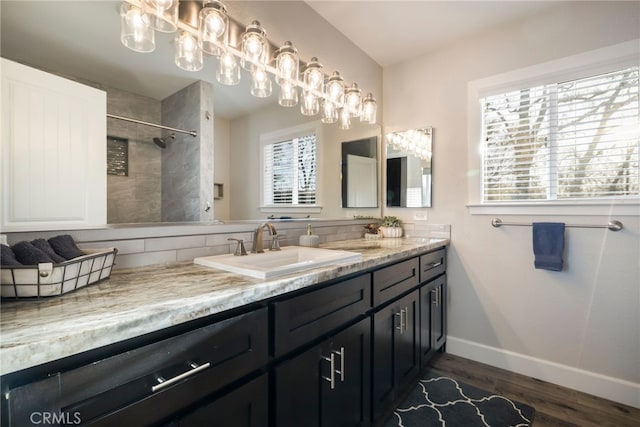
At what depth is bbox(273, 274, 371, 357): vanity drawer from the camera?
3.23ft

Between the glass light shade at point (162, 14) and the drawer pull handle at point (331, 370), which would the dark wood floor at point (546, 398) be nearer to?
the drawer pull handle at point (331, 370)

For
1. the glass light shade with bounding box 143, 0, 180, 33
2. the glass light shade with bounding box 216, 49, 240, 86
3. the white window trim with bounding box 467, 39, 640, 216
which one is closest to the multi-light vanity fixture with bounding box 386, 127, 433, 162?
the white window trim with bounding box 467, 39, 640, 216

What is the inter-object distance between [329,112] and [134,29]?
1303 mm

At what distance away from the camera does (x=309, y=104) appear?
2012mm

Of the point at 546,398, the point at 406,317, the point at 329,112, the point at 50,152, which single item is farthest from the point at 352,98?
the point at 546,398

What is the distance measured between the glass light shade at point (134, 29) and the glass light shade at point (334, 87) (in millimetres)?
1217

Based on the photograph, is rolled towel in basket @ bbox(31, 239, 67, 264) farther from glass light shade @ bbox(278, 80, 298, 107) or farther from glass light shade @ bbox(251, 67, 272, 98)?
glass light shade @ bbox(278, 80, 298, 107)

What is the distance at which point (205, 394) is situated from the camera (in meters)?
0.77

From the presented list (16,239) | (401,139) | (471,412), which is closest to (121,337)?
(16,239)

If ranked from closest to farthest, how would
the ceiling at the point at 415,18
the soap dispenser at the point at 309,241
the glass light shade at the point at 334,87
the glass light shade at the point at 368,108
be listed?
the soap dispenser at the point at 309,241 < the ceiling at the point at 415,18 < the glass light shade at the point at 334,87 < the glass light shade at the point at 368,108

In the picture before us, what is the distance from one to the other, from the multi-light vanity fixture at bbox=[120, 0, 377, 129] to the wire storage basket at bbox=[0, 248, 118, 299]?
3.04ft

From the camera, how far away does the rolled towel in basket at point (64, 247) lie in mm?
883

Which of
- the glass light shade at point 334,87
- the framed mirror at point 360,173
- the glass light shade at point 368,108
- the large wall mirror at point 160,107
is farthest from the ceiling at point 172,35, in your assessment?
the framed mirror at point 360,173

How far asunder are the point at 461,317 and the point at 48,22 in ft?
9.68
